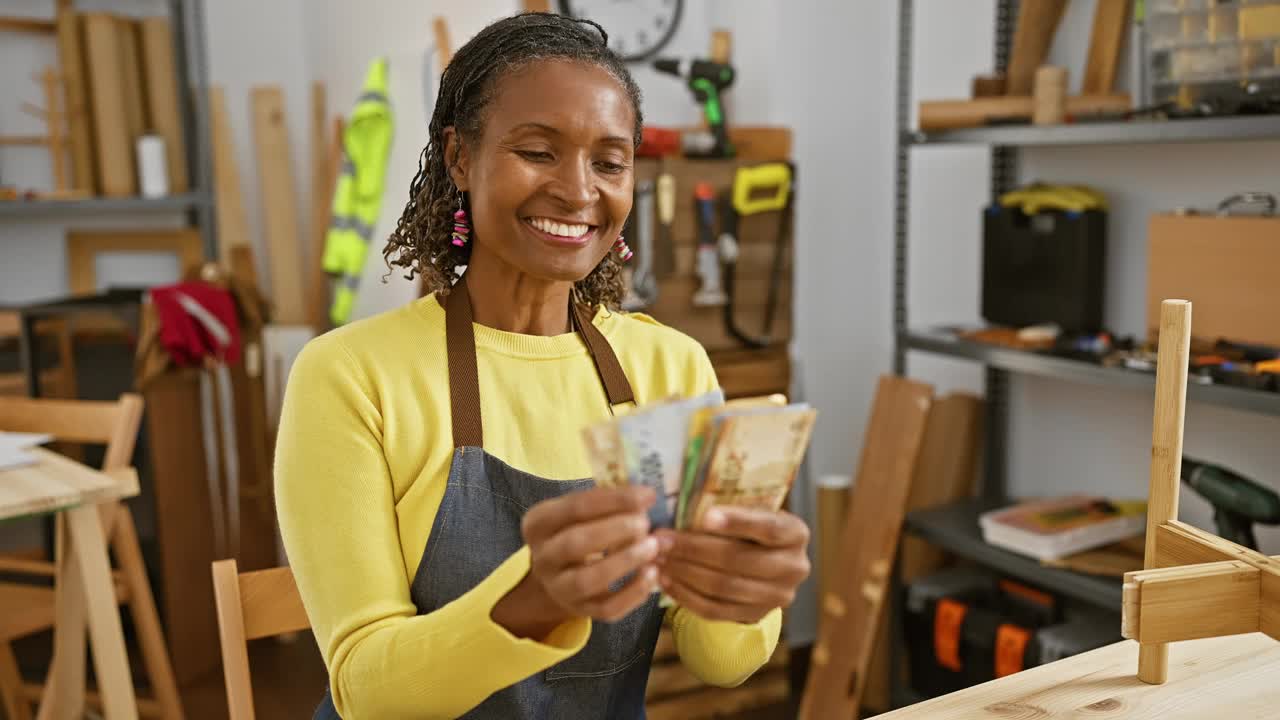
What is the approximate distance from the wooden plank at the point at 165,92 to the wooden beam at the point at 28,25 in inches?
11.5

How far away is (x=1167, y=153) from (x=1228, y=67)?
1.28ft

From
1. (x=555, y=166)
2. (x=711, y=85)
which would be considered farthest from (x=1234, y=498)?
(x=711, y=85)

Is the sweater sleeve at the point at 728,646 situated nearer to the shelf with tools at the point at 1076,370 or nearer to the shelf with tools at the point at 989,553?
the shelf with tools at the point at 1076,370

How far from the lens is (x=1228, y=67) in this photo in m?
2.40

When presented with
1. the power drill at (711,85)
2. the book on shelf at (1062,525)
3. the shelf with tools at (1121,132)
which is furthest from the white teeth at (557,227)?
the power drill at (711,85)

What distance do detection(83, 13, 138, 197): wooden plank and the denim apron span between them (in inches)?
119

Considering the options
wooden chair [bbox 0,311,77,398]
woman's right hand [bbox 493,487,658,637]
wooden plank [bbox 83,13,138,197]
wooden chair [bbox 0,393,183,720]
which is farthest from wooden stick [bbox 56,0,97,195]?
woman's right hand [bbox 493,487,658,637]

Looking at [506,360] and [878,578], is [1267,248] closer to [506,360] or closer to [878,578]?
[878,578]

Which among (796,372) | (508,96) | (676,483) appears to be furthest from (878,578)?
(676,483)

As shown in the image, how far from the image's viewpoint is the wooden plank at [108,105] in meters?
3.97

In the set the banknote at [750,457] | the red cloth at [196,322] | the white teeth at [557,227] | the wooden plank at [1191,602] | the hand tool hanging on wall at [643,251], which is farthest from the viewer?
the red cloth at [196,322]

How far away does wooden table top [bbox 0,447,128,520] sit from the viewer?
7.60 ft

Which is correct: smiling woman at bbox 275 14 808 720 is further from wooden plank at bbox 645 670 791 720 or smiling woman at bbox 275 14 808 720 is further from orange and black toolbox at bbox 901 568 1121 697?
Answer: wooden plank at bbox 645 670 791 720

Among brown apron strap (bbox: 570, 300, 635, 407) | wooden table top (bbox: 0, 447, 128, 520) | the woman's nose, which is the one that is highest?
the woman's nose
